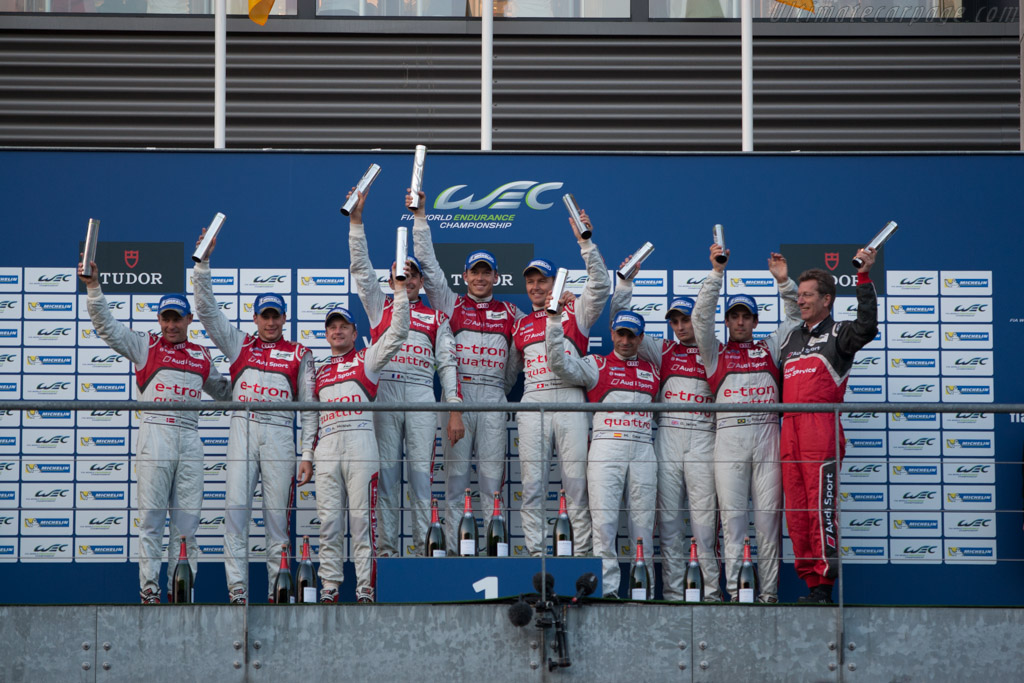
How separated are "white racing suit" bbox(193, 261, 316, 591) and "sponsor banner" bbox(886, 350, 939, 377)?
11.9 ft

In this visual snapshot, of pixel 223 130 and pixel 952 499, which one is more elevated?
pixel 223 130

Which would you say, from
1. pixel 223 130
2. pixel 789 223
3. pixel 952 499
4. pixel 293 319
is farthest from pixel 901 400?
pixel 223 130

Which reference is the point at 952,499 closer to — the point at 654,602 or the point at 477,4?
the point at 654,602

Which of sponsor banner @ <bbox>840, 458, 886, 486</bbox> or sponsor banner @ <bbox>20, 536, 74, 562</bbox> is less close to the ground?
sponsor banner @ <bbox>840, 458, 886, 486</bbox>

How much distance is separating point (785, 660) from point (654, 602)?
66 cm

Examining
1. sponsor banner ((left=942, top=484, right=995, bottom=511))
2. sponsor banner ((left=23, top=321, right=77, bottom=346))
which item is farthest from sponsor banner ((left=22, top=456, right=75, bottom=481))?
sponsor banner ((left=942, top=484, right=995, bottom=511))

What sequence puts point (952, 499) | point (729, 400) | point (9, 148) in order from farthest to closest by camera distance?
point (9, 148) < point (952, 499) < point (729, 400)

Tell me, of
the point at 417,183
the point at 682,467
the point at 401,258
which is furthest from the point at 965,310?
the point at 401,258

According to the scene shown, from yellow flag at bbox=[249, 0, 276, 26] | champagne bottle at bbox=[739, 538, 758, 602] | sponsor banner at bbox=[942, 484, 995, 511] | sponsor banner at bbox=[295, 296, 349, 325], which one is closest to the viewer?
champagne bottle at bbox=[739, 538, 758, 602]

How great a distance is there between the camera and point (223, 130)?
312 inches

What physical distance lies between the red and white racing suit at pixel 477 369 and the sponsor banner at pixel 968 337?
2.74 meters

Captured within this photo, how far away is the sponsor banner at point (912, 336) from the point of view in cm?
788

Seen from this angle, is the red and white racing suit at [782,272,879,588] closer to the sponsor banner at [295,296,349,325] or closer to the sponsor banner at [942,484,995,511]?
the sponsor banner at [942,484,995,511]

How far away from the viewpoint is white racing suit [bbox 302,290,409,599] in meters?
6.49
